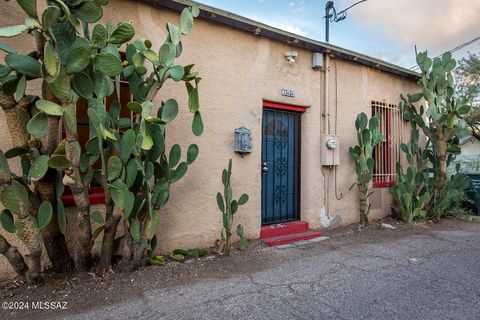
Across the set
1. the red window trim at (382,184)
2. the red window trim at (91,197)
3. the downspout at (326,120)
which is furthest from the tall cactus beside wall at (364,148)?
the red window trim at (91,197)

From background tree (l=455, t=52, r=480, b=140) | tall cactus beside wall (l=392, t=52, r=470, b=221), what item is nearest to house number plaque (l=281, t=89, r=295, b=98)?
tall cactus beside wall (l=392, t=52, r=470, b=221)

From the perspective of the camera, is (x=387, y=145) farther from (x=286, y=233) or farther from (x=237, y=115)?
(x=237, y=115)

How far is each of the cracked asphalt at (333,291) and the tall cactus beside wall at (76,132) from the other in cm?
86

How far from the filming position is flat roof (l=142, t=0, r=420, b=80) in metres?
4.70

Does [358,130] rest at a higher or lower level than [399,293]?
higher

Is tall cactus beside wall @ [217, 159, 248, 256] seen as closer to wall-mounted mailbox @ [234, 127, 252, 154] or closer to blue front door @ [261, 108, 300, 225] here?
wall-mounted mailbox @ [234, 127, 252, 154]

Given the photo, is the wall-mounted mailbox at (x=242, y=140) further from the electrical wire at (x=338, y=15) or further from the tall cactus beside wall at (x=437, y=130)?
the electrical wire at (x=338, y=15)

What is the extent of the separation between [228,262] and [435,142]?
5.54m

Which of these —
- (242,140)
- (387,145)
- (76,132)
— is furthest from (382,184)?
(76,132)

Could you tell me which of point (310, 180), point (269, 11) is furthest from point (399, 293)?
point (269, 11)

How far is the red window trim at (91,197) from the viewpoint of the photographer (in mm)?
3969

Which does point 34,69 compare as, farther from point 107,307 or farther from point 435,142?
point 435,142

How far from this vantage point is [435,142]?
7.40 metres

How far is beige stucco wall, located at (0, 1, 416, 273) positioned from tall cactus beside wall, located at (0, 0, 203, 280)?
1.93ft
